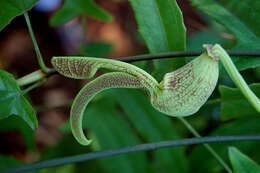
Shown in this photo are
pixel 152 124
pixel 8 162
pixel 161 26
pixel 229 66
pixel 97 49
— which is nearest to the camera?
pixel 229 66

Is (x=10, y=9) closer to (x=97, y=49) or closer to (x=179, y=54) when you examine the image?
(x=179, y=54)

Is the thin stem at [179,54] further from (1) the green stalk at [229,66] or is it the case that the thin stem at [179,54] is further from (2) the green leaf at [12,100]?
(2) the green leaf at [12,100]

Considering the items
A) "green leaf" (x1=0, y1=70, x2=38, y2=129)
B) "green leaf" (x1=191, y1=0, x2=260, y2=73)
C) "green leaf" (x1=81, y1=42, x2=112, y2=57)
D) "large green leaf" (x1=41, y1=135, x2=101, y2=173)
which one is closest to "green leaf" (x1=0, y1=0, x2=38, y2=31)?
"green leaf" (x1=0, y1=70, x2=38, y2=129)

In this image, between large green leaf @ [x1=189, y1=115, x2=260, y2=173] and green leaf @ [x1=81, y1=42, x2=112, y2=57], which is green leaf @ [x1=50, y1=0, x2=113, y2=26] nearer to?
green leaf @ [x1=81, y1=42, x2=112, y2=57]

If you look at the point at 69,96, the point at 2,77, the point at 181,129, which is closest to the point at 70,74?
the point at 2,77

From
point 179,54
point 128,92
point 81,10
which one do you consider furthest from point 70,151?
point 179,54

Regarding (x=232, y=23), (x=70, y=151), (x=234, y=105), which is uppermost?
(x=232, y=23)

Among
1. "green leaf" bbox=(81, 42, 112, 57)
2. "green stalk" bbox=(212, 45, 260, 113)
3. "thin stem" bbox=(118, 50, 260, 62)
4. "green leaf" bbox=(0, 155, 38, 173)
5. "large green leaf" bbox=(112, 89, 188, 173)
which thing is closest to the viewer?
"green stalk" bbox=(212, 45, 260, 113)

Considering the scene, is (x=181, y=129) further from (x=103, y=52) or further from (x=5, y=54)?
(x=5, y=54)
